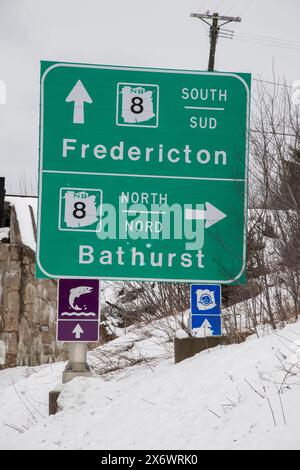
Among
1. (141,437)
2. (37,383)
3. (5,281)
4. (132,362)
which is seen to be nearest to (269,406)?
(141,437)

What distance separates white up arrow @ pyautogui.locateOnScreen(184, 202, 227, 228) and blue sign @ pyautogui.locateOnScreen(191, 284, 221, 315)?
2.48 feet

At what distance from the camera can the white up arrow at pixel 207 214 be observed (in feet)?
32.5

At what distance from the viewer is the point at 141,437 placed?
22.7ft

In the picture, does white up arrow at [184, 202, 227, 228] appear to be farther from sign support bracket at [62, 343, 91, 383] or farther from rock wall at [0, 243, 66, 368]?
rock wall at [0, 243, 66, 368]

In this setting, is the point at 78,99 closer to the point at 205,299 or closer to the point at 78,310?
the point at 78,310

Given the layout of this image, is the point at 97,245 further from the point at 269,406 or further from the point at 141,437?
the point at 269,406

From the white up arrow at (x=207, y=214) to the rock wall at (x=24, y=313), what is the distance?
416 inches

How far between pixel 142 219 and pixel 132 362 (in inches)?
115

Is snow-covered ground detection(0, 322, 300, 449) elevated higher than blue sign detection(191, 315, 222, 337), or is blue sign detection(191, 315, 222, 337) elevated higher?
blue sign detection(191, 315, 222, 337)

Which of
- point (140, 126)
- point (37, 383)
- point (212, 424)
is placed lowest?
point (37, 383)

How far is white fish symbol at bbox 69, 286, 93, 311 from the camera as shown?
32.4ft

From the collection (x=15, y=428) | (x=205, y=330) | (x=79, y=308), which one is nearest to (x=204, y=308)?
(x=205, y=330)

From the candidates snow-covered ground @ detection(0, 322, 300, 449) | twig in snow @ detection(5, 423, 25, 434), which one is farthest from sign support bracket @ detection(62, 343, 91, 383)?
twig in snow @ detection(5, 423, 25, 434)

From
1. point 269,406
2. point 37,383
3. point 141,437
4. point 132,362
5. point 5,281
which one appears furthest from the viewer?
point 5,281
